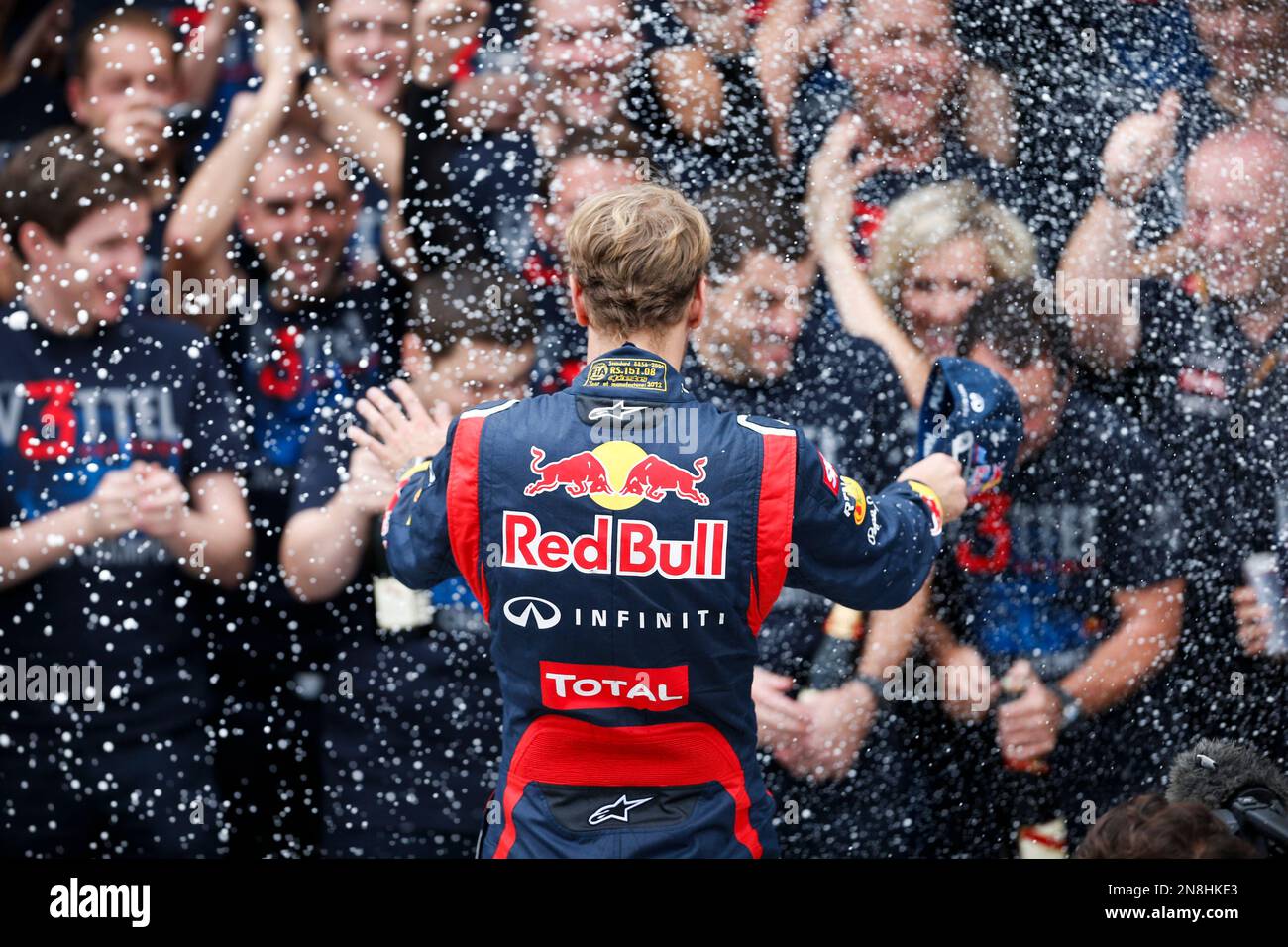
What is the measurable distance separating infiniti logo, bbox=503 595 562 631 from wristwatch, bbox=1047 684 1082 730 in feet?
4.56

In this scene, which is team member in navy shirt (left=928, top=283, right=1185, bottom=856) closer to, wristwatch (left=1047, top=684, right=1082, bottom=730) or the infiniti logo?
wristwatch (left=1047, top=684, right=1082, bottom=730)

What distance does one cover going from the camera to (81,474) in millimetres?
2695

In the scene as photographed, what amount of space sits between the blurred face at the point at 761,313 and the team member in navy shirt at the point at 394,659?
39 centimetres

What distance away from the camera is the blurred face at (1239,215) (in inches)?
112

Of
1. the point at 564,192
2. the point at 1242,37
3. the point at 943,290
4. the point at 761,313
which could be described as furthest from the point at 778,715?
the point at 1242,37

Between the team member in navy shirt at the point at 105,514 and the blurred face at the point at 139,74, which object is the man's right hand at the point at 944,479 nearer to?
the team member in navy shirt at the point at 105,514

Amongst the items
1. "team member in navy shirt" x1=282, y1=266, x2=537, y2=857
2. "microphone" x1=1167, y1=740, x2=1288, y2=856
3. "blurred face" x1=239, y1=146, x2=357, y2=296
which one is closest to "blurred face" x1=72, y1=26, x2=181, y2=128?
"blurred face" x1=239, y1=146, x2=357, y2=296

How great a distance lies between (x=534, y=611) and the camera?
1913 millimetres

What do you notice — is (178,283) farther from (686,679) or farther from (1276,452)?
(1276,452)

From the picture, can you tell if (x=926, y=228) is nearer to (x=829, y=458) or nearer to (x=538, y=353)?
(x=829, y=458)

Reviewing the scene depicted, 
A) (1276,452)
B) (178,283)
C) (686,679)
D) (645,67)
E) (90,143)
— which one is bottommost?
(686,679)

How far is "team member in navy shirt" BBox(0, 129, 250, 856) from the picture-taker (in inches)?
106

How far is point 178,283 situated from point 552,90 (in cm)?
86
